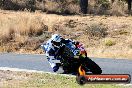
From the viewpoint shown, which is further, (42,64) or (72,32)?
(72,32)

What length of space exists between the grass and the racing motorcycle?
304cm

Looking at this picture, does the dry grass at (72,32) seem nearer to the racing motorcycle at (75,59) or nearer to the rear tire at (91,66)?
the rear tire at (91,66)

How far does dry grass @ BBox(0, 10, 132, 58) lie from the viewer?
21.5m

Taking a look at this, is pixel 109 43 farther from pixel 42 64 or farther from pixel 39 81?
pixel 39 81

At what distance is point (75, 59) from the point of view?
666cm

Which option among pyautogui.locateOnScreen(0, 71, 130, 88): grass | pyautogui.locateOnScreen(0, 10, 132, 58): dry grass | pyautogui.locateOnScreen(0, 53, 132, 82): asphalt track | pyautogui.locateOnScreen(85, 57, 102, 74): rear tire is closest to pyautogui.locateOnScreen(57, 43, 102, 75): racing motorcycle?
pyautogui.locateOnScreen(85, 57, 102, 74): rear tire

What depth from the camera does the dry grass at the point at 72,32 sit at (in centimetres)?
2147

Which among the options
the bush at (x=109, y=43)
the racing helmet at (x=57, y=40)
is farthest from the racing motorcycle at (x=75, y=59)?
the bush at (x=109, y=43)

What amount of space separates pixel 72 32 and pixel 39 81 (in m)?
13.2

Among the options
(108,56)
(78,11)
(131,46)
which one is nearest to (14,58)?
(108,56)

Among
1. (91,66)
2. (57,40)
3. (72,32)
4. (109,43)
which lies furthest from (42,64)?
(72,32)

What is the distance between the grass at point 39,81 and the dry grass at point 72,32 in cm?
740

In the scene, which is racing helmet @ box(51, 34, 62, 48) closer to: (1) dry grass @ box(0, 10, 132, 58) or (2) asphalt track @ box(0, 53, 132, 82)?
(2) asphalt track @ box(0, 53, 132, 82)

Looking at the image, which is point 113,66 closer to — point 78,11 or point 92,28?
point 92,28
